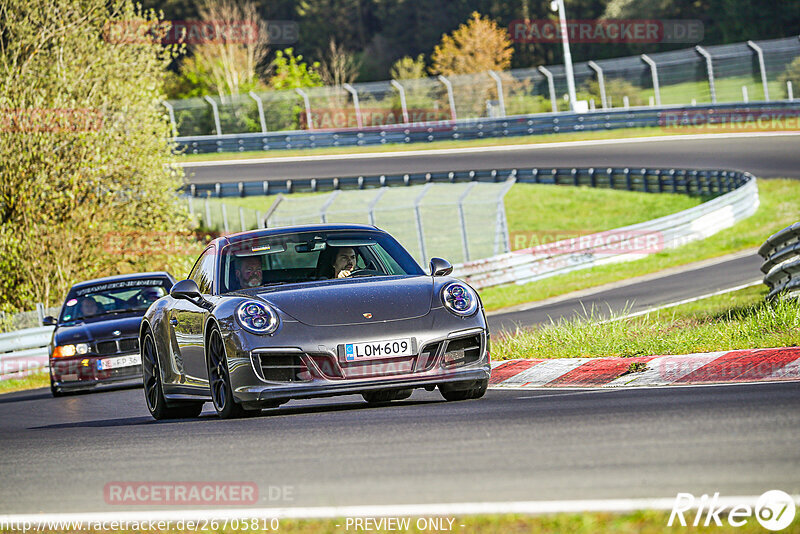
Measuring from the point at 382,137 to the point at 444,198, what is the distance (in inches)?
1055

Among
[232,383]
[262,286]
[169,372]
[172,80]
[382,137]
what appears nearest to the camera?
[232,383]

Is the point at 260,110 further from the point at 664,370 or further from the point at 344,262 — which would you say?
the point at 664,370

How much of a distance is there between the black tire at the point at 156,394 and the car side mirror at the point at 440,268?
2235mm

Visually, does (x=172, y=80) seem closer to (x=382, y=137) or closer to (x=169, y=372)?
(x=382, y=137)

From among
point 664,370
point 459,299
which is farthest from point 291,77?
point 459,299

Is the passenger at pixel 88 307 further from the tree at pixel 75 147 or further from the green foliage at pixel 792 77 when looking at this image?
the green foliage at pixel 792 77

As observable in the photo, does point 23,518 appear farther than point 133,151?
No

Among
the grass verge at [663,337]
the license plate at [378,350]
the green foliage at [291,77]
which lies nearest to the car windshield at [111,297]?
the grass verge at [663,337]

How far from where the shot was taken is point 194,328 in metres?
9.23

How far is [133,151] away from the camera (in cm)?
2605

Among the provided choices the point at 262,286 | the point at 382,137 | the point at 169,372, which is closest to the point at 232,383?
the point at 262,286

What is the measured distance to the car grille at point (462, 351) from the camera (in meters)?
8.28

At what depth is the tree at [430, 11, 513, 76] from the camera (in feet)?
256
